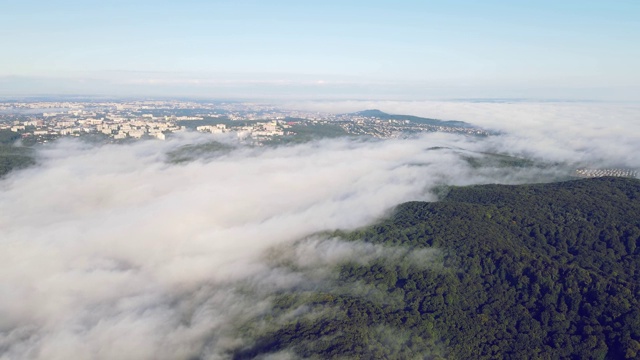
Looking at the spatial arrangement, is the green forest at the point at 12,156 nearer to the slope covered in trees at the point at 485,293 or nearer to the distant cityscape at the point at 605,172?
the slope covered in trees at the point at 485,293

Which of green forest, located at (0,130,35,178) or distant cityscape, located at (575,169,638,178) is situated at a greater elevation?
green forest, located at (0,130,35,178)

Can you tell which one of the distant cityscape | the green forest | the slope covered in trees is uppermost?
the green forest

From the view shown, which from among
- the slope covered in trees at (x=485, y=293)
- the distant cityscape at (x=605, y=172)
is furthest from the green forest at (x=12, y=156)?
the distant cityscape at (x=605, y=172)

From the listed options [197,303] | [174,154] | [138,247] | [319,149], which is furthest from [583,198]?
[174,154]

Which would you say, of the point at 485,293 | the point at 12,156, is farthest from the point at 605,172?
the point at 12,156

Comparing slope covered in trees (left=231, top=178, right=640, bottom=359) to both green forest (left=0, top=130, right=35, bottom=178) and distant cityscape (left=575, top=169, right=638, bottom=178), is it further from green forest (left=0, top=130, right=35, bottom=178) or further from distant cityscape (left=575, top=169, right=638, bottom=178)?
green forest (left=0, top=130, right=35, bottom=178)

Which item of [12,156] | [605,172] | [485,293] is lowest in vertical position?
[485,293]

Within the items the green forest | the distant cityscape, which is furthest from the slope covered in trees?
the green forest

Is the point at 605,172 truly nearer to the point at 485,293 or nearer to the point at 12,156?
the point at 485,293

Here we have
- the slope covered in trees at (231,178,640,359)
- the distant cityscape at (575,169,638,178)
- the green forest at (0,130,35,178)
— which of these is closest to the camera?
the slope covered in trees at (231,178,640,359)

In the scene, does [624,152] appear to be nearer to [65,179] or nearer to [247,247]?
[247,247]
